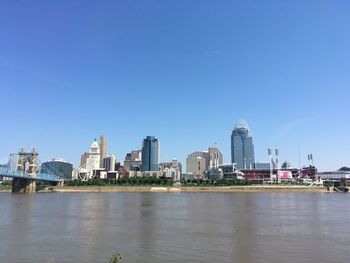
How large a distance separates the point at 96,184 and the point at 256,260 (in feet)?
586

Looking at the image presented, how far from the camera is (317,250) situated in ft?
91.4

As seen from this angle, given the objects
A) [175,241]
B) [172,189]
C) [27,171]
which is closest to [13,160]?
[27,171]

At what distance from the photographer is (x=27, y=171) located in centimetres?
15812

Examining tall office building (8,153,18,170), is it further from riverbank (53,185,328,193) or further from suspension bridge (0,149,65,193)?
riverbank (53,185,328,193)

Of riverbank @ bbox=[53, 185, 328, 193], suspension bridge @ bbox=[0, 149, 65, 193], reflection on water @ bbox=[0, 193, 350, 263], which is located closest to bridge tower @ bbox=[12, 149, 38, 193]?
suspension bridge @ bbox=[0, 149, 65, 193]

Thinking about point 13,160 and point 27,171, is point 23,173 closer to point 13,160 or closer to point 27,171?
point 27,171

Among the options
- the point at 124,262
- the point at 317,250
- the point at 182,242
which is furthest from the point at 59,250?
the point at 317,250

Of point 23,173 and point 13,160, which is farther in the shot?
point 13,160

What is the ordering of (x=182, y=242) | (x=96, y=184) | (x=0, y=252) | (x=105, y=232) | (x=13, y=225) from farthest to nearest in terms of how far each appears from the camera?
1. (x=96, y=184)
2. (x=13, y=225)
3. (x=105, y=232)
4. (x=182, y=242)
5. (x=0, y=252)

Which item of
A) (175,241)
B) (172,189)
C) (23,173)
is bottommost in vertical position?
(175,241)

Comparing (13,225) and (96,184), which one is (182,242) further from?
(96,184)

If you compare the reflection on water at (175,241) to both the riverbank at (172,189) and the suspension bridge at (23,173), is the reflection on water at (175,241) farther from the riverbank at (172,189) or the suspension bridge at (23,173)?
the riverbank at (172,189)

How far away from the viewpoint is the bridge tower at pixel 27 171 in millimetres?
142625

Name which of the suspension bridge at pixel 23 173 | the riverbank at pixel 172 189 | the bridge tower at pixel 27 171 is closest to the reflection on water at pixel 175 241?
the suspension bridge at pixel 23 173
